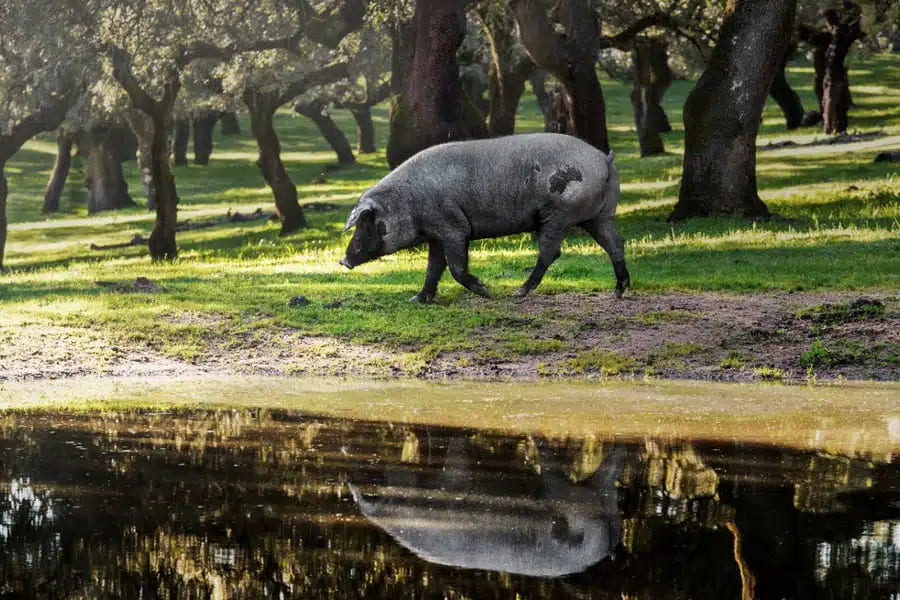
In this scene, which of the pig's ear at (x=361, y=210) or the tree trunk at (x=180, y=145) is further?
the tree trunk at (x=180, y=145)

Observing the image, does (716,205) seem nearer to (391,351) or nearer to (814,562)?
(391,351)

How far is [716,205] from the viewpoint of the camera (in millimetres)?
23094

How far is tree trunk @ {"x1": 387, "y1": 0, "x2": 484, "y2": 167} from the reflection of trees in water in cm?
1268

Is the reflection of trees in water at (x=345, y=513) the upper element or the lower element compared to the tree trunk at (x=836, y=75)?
lower

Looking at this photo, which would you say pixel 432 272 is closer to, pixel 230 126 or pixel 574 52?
pixel 574 52

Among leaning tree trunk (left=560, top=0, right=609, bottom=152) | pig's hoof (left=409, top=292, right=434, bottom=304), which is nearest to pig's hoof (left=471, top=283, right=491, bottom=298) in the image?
pig's hoof (left=409, top=292, right=434, bottom=304)

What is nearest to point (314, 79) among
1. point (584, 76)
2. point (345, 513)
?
point (584, 76)

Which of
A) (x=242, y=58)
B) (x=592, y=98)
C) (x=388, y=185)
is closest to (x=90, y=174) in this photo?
(x=242, y=58)

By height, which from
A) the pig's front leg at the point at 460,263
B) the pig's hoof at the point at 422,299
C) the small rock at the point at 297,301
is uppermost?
the pig's front leg at the point at 460,263

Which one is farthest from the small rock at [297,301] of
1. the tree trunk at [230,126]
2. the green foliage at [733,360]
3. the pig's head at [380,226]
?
the tree trunk at [230,126]

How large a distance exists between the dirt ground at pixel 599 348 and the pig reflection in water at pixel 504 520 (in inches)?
189

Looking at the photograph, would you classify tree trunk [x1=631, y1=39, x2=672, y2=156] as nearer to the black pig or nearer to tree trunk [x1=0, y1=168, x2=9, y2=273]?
tree trunk [x1=0, y1=168, x2=9, y2=273]

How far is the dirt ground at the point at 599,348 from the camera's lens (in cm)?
1313

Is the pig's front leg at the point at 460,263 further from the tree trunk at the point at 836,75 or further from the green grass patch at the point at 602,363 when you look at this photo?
the tree trunk at the point at 836,75
